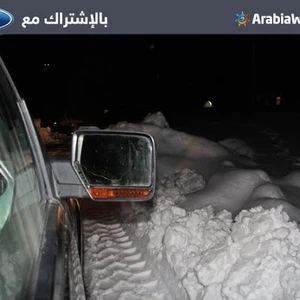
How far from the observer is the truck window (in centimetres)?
174

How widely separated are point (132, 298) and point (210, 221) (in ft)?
4.64

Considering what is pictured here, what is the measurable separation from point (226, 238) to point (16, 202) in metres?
3.41

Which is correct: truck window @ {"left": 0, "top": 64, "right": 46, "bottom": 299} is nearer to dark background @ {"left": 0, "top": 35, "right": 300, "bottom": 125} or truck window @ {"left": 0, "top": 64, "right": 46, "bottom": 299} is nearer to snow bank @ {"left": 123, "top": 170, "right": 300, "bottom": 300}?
snow bank @ {"left": 123, "top": 170, "right": 300, "bottom": 300}

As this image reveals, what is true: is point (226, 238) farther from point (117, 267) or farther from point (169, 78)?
point (169, 78)


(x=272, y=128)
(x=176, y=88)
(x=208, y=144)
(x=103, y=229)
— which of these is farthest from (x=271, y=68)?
(x=103, y=229)

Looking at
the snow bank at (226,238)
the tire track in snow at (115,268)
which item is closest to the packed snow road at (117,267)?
the tire track in snow at (115,268)

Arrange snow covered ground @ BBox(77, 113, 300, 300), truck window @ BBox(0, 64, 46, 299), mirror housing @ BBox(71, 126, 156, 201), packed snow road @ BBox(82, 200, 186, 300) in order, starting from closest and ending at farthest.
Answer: truck window @ BBox(0, 64, 46, 299) → mirror housing @ BBox(71, 126, 156, 201) → snow covered ground @ BBox(77, 113, 300, 300) → packed snow road @ BBox(82, 200, 186, 300)

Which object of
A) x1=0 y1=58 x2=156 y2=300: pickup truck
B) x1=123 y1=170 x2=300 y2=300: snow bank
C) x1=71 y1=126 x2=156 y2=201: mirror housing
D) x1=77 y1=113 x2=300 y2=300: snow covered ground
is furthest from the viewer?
x1=77 y1=113 x2=300 y2=300: snow covered ground

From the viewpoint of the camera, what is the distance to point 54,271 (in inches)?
71.2

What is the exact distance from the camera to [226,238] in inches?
203

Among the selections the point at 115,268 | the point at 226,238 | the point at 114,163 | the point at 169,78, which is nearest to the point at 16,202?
the point at 114,163

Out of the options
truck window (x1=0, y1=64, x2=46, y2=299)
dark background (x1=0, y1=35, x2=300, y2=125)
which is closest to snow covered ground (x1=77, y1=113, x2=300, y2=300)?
truck window (x1=0, y1=64, x2=46, y2=299)

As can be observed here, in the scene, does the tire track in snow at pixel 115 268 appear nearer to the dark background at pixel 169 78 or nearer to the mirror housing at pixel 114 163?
the mirror housing at pixel 114 163

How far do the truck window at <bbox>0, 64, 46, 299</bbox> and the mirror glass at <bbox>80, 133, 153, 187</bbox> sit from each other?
26cm
